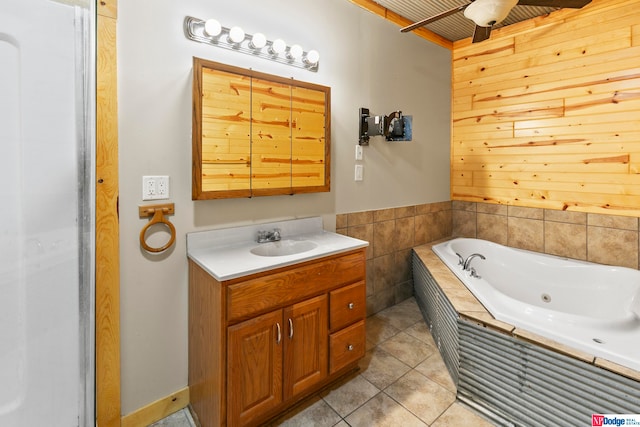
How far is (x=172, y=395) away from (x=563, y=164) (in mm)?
3310

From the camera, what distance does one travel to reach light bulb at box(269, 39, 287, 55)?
1.86 m

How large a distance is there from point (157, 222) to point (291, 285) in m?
0.76

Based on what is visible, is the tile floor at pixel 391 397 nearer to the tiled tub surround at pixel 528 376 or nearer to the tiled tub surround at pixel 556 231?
the tiled tub surround at pixel 528 376

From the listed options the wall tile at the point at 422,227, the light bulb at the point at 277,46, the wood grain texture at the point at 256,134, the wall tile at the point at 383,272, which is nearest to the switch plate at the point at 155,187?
the wood grain texture at the point at 256,134

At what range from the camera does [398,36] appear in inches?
108

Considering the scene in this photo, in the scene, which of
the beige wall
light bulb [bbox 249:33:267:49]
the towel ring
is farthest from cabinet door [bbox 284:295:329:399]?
light bulb [bbox 249:33:267:49]

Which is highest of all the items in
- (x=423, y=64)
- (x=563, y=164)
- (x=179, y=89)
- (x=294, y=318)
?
(x=423, y=64)

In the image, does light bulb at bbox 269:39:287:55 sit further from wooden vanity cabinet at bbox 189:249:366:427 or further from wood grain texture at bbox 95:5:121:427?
wooden vanity cabinet at bbox 189:249:366:427

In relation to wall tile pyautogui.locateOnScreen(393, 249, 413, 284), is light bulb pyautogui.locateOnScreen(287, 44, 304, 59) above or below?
above

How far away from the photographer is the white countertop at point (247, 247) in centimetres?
146

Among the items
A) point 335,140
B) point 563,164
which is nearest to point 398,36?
point 335,140

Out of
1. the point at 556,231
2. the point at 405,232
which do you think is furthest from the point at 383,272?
the point at 556,231

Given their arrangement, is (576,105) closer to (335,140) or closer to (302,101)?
(335,140)

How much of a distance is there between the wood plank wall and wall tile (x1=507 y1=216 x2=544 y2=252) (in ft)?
0.57
